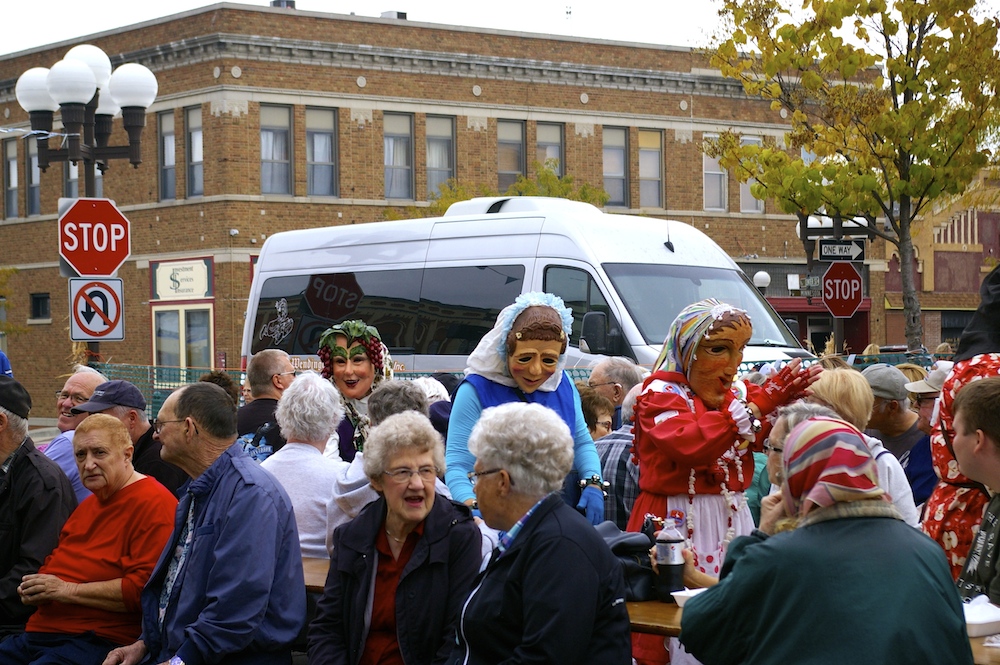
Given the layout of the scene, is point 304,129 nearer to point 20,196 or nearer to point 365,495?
point 20,196

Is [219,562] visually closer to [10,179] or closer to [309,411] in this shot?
[309,411]

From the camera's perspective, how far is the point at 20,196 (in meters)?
36.4

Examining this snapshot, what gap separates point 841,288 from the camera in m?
17.1

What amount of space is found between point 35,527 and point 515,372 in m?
2.69

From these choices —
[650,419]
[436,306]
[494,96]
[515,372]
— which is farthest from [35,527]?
[494,96]

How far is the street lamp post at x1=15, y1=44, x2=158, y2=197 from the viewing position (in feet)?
47.1

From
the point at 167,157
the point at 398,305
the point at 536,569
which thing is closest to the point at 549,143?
the point at 167,157

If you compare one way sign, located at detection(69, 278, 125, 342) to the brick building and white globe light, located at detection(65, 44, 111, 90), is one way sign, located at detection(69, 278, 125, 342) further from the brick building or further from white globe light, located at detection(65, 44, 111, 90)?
the brick building

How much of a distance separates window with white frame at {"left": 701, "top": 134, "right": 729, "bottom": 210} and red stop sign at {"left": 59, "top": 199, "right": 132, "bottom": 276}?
26056mm

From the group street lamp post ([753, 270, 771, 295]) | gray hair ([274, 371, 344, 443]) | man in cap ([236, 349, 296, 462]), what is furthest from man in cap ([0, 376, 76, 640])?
street lamp post ([753, 270, 771, 295])

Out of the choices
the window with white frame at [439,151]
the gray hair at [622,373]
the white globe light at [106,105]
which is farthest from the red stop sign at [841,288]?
the window with white frame at [439,151]

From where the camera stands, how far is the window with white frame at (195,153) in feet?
104

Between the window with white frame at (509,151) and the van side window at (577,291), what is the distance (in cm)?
1899

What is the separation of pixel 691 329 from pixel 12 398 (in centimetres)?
394
